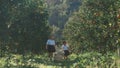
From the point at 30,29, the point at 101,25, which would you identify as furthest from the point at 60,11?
the point at 101,25

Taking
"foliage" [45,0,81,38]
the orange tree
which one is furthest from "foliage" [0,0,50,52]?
"foliage" [45,0,81,38]

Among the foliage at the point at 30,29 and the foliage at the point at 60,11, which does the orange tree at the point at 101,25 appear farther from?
the foliage at the point at 60,11

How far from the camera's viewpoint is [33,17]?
39.8m

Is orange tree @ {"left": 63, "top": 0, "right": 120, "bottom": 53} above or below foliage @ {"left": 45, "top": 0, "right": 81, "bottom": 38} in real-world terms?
above

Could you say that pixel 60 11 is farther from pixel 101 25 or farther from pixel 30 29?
pixel 101 25

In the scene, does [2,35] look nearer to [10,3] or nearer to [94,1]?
[10,3]

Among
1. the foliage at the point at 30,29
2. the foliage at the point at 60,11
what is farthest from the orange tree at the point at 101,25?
the foliage at the point at 60,11

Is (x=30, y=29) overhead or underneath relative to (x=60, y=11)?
overhead

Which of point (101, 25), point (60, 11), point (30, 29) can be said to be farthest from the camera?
point (60, 11)

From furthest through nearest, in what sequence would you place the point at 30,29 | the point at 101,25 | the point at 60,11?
the point at 60,11 < the point at 30,29 < the point at 101,25

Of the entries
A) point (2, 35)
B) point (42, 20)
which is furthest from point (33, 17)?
point (2, 35)

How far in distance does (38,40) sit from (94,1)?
14.1 meters

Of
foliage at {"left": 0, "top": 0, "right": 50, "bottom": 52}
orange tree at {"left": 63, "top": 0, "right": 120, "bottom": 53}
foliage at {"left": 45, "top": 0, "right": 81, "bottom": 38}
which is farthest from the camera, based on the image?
foliage at {"left": 45, "top": 0, "right": 81, "bottom": 38}

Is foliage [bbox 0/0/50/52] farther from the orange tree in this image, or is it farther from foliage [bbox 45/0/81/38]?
foliage [bbox 45/0/81/38]
